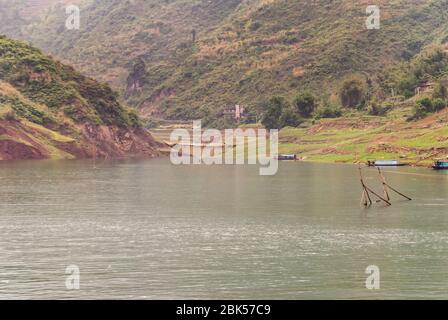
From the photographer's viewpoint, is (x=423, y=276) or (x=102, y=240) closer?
(x=423, y=276)

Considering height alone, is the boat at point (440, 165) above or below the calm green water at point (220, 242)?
above

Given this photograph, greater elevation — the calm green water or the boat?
the boat

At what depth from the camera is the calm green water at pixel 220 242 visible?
65.7m

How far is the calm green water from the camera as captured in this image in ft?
216

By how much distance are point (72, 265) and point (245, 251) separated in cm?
1670

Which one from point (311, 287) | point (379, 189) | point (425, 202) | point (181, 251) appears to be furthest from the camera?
point (379, 189)

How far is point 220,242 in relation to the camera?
285ft

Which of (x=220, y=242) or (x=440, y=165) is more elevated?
(x=440, y=165)

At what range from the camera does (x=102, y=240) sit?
8819 cm

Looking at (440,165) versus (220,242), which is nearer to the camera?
(220,242)
